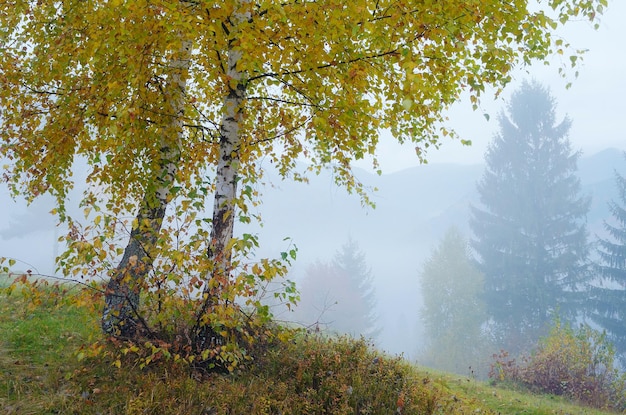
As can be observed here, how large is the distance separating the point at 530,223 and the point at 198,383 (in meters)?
37.3

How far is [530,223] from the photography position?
3641 centimetres

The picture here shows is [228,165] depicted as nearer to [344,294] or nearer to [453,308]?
[453,308]

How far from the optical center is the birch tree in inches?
174

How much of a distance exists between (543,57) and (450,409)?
515 centimetres

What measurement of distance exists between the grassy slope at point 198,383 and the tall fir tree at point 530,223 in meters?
30.4

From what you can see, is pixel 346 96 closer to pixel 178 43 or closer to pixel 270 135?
pixel 270 135

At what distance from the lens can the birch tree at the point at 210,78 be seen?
4.42 m

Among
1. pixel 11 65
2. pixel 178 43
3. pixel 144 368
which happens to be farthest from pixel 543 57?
pixel 11 65

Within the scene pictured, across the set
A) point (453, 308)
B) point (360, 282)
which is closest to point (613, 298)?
point (453, 308)

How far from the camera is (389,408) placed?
5203mm

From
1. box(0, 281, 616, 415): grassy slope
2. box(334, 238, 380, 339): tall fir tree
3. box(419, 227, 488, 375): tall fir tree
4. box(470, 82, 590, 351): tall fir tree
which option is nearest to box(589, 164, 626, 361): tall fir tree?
box(470, 82, 590, 351): tall fir tree

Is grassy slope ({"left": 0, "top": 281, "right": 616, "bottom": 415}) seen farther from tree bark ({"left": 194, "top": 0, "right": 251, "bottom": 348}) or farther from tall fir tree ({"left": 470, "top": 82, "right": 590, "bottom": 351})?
tall fir tree ({"left": 470, "top": 82, "right": 590, "bottom": 351})

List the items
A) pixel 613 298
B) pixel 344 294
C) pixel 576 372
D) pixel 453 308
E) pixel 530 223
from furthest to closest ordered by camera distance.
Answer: pixel 344 294 < pixel 453 308 < pixel 530 223 < pixel 613 298 < pixel 576 372

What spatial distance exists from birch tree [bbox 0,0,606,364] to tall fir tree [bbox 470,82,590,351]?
3196 cm
